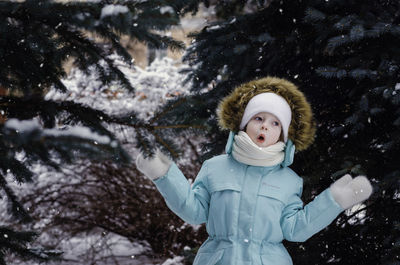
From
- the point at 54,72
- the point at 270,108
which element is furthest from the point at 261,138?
the point at 54,72

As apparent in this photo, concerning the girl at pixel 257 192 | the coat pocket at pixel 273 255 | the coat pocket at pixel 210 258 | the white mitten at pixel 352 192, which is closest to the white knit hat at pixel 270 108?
the girl at pixel 257 192

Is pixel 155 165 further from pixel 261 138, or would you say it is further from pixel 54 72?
pixel 54 72

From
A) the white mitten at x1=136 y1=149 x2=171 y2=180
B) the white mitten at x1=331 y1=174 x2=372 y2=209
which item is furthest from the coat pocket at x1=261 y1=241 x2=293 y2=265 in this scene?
the white mitten at x1=136 y1=149 x2=171 y2=180

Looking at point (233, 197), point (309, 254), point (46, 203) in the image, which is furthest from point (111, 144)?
point (46, 203)

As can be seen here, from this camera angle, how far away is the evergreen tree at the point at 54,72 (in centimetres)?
150

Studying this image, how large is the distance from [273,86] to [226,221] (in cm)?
88

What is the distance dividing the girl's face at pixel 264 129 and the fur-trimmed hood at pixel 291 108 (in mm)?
125

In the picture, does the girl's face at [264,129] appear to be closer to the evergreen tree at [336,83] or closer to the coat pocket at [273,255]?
the evergreen tree at [336,83]

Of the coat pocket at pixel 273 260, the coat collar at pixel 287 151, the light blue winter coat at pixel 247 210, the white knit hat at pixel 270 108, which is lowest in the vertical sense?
the coat pocket at pixel 273 260

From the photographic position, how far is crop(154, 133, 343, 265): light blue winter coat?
89.8 inches

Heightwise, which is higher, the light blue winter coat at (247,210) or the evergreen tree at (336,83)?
the evergreen tree at (336,83)

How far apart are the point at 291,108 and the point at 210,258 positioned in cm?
101

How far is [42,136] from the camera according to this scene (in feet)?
4.69

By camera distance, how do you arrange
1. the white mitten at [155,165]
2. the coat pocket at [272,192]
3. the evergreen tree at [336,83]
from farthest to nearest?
the evergreen tree at [336,83], the coat pocket at [272,192], the white mitten at [155,165]
